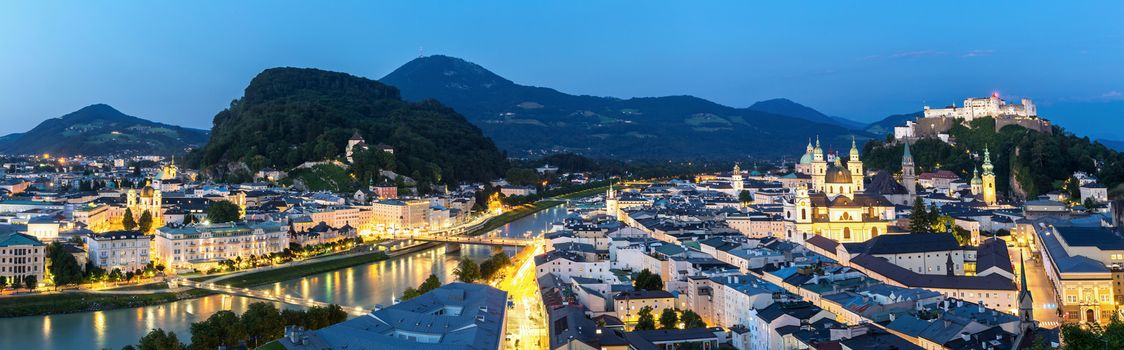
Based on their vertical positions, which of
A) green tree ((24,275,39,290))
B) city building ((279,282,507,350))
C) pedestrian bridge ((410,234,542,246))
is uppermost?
pedestrian bridge ((410,234,542,246))

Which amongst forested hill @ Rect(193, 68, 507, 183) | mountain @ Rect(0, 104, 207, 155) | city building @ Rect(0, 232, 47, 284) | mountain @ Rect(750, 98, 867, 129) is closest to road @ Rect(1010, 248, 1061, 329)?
city building @ Rect(0, 232, 47, 284)

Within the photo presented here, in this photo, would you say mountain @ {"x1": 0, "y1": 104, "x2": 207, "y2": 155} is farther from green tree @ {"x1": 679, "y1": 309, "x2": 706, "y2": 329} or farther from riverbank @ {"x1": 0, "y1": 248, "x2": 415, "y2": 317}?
green tree @ {"x1": 679, "y1": 309, "x2": 706, "y2": 329}

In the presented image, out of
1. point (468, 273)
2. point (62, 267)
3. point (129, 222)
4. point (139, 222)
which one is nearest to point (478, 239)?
point (139, 222)

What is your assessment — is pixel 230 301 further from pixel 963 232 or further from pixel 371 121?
pixel 371 121

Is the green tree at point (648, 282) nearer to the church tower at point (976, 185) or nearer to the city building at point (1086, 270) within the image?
the city building at point (1086, 270)

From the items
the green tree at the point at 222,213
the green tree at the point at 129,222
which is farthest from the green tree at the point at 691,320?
the green tree at the point at 129,222

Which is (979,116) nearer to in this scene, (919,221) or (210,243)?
(919,221)

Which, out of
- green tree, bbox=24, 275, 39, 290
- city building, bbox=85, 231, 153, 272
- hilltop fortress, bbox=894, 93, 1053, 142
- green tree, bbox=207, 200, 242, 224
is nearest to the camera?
green tree, bbox=24, 275, 39, 290
